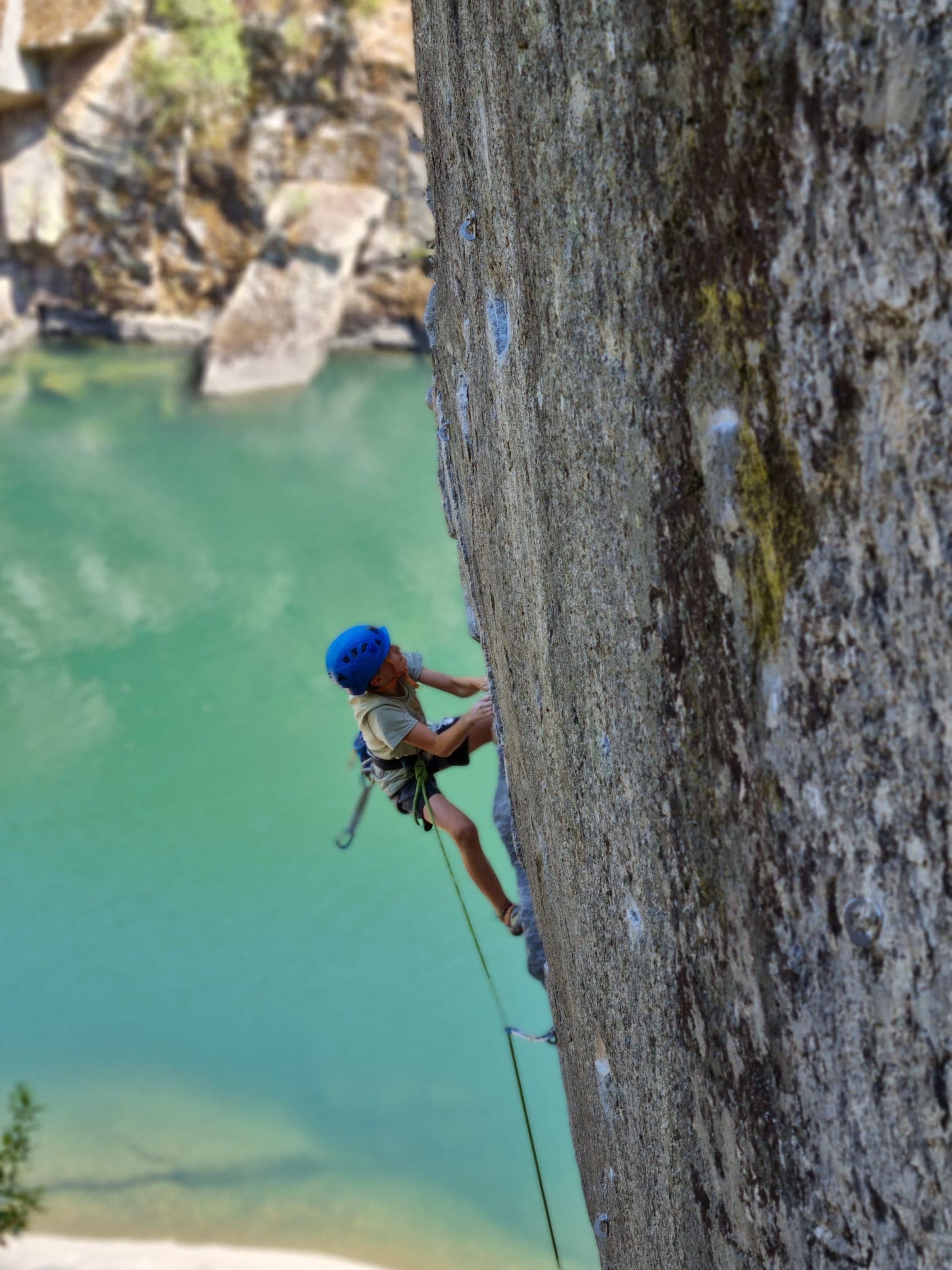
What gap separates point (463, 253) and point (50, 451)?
10.2 metres

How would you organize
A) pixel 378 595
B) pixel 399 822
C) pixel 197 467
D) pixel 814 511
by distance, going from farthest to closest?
pixel 197 467 → pixel 378 595 → pixel 399 822 → pixel 814 511

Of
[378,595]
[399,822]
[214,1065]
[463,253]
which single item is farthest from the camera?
[378,595]

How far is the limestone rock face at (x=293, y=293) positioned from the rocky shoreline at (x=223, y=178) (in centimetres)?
2

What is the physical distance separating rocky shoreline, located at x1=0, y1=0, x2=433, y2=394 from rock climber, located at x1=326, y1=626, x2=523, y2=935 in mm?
9325

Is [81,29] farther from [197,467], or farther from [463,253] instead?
[463,253]

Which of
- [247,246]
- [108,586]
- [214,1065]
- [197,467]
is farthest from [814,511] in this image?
[247,246]

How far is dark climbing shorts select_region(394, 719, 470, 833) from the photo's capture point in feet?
9.80

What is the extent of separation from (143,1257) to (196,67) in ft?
38.1

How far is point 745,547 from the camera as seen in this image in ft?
3.58

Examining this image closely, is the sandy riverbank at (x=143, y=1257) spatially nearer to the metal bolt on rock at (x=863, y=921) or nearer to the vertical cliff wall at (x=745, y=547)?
the vertical cliff wall at (x=745, y=547)

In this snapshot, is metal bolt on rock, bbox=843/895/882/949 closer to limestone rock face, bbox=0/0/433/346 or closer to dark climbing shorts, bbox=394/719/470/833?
dark climbing shorts, bbox=394/719/470/833

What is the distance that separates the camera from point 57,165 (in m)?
12.7

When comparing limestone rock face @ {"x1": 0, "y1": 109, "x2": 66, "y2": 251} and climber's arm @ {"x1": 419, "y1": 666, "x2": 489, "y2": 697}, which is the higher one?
limestone rock face @ {"x1": 0, "y1": 109, "x2": 66, "y2": 251}

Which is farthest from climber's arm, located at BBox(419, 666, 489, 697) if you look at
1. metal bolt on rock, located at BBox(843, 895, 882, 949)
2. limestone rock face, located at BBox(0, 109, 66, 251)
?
limestone rock face, located at BBox(0, 109, 66, 251)
